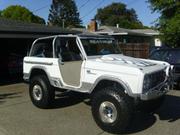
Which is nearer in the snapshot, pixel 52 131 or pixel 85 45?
pixel 52 131

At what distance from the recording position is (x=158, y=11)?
25625 millimetres

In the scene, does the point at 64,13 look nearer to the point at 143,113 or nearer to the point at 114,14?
the point at 114,14

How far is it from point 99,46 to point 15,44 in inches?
450

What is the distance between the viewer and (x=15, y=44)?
19672mm

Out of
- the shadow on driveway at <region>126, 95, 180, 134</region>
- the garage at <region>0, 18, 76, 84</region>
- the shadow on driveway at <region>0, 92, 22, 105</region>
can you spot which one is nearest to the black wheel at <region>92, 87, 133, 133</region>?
the shadow on driveway at <region>126, 95, 180, 134</region>

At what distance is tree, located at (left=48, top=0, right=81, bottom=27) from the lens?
307ft

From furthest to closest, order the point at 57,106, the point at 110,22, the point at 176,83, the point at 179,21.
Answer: the point at 110,22 < the point at 179,21 < the point at 176,83 < the point at 57,106

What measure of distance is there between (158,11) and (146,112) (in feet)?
58.6

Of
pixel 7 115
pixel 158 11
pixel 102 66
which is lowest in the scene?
pixel 7 115

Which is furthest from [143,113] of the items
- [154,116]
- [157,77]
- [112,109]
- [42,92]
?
[42,92]

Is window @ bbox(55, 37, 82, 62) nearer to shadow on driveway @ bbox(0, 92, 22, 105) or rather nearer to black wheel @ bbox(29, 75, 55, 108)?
black wheel @ bbox(29, 75, 55, 108)

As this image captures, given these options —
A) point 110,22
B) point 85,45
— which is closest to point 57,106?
point 85,45

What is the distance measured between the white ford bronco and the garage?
5999 mm

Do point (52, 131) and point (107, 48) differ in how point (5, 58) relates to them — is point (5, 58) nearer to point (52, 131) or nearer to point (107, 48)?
point (107, 48)
